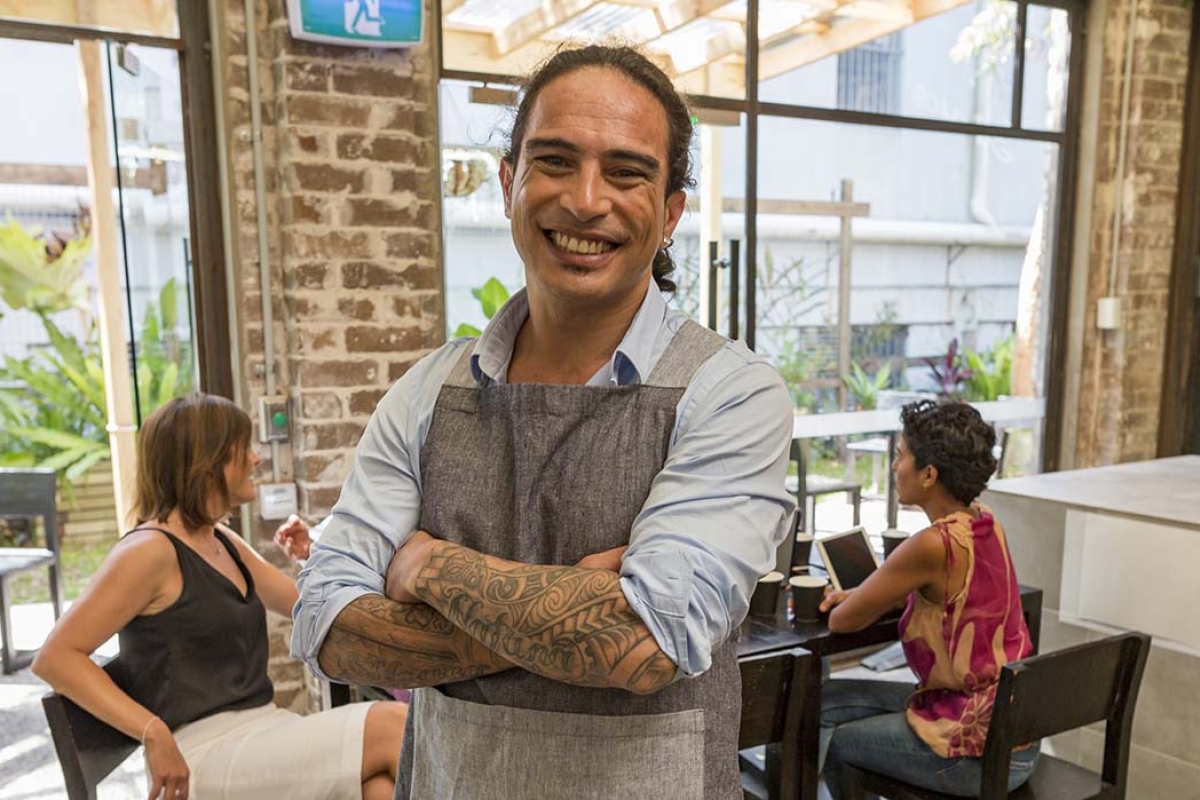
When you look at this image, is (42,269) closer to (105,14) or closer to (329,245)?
(105,14)

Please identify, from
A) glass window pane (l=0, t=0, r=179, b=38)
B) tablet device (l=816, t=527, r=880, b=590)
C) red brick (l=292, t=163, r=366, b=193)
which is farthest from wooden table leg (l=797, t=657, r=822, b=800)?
glass window pane (l=0, t=0, r=179, b=38)

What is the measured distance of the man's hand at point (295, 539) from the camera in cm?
250

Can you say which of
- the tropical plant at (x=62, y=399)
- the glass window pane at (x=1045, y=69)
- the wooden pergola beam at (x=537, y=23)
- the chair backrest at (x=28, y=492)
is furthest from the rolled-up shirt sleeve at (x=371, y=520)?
the glass window pane at (x=1045, y=69)

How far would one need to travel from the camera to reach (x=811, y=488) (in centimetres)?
413

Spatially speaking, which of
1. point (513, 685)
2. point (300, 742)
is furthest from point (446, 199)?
point (513, 685)

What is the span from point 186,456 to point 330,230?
854 millimetres

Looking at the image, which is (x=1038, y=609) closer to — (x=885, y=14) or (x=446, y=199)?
(x=446, y=199)

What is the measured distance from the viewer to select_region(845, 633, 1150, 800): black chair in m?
1.81

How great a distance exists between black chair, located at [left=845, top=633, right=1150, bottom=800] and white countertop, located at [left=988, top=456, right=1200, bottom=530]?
659 mm

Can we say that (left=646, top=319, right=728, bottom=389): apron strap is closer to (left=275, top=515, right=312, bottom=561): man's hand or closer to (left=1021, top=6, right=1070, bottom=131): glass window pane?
(left=275, top=515, right=312, bottom=561): man's hand

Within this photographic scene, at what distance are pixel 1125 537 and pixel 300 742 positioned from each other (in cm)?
213

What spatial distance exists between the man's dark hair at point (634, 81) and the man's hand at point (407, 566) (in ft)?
1.55

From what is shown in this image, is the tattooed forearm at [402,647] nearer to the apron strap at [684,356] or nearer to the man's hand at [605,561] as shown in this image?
the man's hand at [605,561]

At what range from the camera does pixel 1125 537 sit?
256cm
